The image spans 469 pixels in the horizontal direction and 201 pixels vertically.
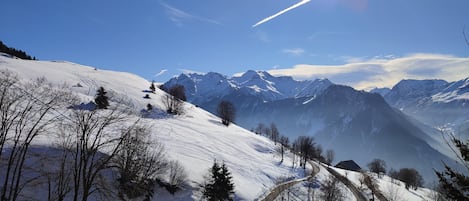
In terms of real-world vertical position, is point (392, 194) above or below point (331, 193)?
below

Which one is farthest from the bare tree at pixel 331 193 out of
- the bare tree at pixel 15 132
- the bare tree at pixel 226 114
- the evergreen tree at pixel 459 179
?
the bare tree at pixel 226 114

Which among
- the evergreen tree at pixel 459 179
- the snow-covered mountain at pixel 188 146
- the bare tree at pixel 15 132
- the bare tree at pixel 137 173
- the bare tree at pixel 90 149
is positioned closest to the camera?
the evergreen tree at pixel 459 179

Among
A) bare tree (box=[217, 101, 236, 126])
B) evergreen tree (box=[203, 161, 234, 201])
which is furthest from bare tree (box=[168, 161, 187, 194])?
bare tree (box=[217, 101, 236, 126])

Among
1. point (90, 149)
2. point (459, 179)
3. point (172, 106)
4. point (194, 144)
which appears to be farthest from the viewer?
point (172, 106)

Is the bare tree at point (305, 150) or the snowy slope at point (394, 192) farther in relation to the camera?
the bare tree at point (305, 150)

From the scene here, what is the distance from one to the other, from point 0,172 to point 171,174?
20357 mm

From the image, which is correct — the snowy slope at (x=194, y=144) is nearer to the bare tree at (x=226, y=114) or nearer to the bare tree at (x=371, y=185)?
the bare tree at (x=226, y=114)

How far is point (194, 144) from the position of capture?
72.6 meters

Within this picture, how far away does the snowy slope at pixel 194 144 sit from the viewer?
193ft

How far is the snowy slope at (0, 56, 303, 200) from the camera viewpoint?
5869cm

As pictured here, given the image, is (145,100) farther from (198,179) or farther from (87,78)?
(198,179)

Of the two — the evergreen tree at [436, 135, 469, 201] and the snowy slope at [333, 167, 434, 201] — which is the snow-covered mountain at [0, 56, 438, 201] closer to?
the snowy slope at [333, 167, 434, 201]

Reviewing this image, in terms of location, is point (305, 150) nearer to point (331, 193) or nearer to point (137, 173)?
point (331, 193)

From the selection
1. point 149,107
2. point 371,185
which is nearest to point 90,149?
point 371,185
